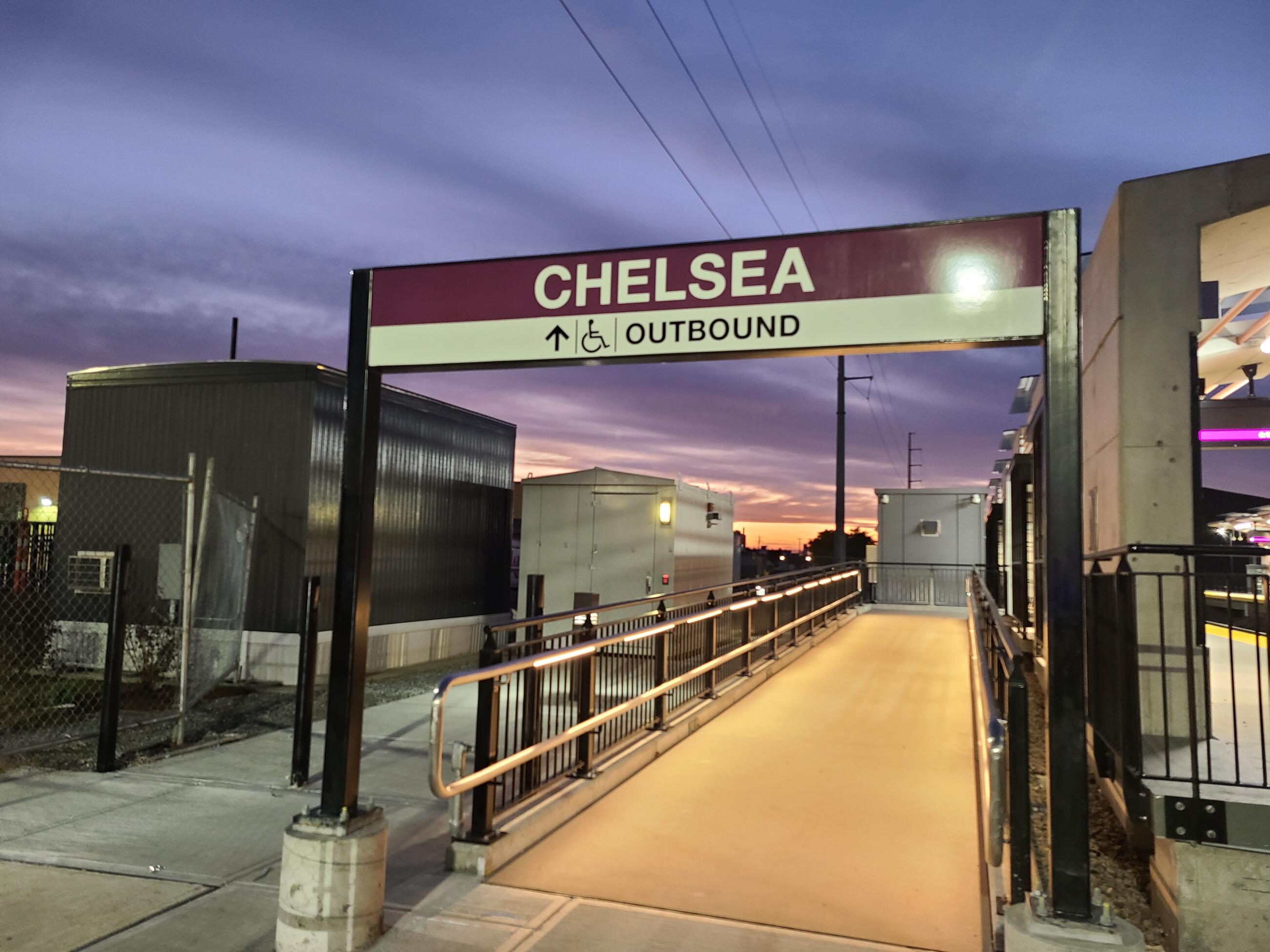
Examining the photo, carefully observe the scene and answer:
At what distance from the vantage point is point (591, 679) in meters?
6.21

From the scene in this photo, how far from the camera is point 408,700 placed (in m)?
10.4

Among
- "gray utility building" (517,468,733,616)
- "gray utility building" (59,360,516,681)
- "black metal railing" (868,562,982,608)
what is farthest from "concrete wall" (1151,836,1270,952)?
"black metal railing" (868,562,982,608)

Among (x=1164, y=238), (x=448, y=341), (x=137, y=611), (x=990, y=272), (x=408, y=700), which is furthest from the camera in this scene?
(x=137, y=611)

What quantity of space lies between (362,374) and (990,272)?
2925 mm

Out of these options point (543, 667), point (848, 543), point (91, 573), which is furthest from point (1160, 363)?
point (848, 543)

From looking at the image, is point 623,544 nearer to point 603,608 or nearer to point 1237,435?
point 603,608

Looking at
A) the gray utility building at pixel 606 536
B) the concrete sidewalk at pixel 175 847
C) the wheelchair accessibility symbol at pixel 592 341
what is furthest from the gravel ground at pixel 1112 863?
the gray utility building at pixel 606 536

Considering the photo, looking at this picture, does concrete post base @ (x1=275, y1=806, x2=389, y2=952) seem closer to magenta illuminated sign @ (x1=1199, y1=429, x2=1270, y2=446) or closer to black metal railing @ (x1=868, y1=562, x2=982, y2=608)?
magenta illuminated sign @ (x1=1199, y1=429, x2=1270, y2=446)

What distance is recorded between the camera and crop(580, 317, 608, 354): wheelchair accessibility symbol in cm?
427

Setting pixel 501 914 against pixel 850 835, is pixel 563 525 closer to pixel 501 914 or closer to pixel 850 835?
pixel 850 835

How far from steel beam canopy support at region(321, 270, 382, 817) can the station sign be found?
16cm

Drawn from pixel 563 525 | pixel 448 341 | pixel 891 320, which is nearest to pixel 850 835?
pixel 891 320

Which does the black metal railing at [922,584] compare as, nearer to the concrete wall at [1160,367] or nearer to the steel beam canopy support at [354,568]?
the concrete wall at [1160,367]

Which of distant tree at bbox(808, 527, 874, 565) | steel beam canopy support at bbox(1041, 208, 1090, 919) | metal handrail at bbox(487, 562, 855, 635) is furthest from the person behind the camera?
distant tree at bbox(808, 527, 874, 565)
